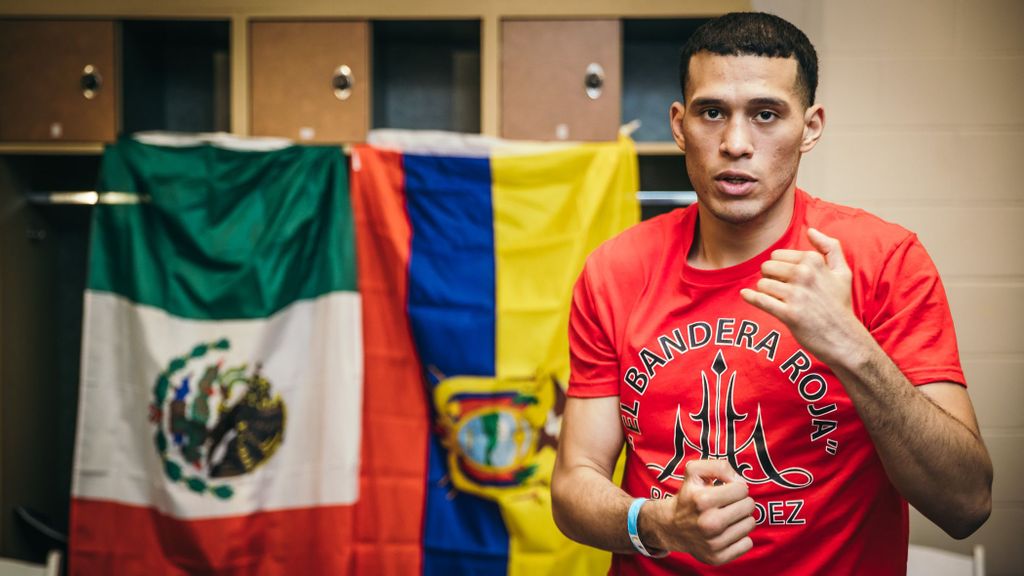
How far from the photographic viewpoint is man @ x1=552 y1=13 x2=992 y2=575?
96 centimetres

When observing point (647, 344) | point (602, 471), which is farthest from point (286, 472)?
point (647, 344)

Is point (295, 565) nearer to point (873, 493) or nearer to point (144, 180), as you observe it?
point (144, 180)

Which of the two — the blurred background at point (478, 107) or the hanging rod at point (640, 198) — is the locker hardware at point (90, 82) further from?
the hanging rod at point (640, 198)

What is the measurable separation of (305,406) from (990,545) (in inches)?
A: 72.3

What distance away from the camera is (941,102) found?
6.36 ft

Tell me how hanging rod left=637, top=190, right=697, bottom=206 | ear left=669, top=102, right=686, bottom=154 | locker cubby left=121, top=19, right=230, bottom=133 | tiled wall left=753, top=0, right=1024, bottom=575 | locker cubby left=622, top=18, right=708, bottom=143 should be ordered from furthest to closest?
locker cubby left=622, top=18, right=708, bottom=143, locker cubby left=121, top=19, right=230, bottom=133, hanging rod left=637, top=190, right=697, bottom=206, tiled wall left=753, top=0, right=1024, bottom=575, ear left=669, top=102, right=686, bottom=154

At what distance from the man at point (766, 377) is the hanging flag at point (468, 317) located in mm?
765

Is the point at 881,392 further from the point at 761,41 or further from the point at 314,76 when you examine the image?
the point at 314,76

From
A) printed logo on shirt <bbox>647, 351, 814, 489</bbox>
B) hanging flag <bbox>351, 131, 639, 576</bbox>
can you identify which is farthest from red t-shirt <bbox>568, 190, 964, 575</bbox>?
hanging flag <bbox>351, 131, 639, 576</bbox>

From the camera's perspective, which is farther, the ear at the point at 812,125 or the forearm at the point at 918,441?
the ear at the point at 812,125

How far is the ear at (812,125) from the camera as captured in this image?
115cm

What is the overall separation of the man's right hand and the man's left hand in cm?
19

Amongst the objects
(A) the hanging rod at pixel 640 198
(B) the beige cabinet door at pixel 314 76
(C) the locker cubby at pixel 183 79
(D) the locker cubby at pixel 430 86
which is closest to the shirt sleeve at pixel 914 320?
(A) the hanging rod at pixel 640 198

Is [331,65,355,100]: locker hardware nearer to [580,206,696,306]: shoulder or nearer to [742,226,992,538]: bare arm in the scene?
[580,206,696,306]: shoulder
